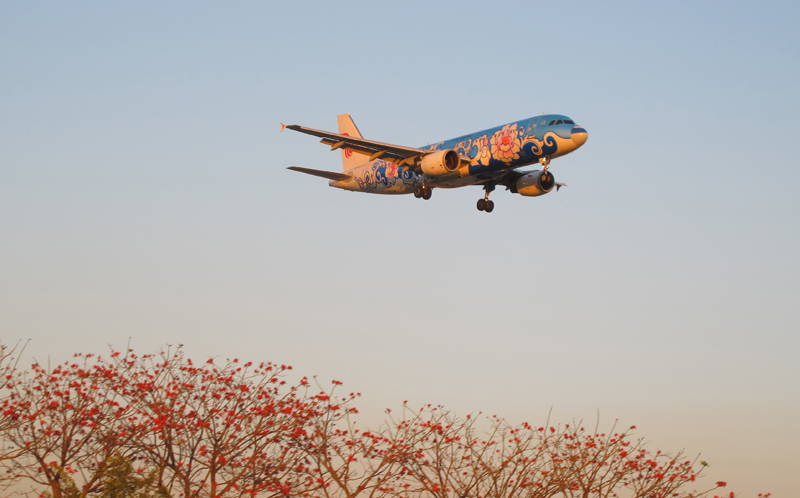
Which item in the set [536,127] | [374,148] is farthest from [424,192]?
[536,127]

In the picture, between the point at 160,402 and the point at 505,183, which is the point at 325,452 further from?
the point at 505,183

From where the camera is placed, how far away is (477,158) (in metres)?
34.4

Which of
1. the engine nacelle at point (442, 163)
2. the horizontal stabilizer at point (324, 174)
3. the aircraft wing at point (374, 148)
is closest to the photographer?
the aircraft wing at point (374, 148)

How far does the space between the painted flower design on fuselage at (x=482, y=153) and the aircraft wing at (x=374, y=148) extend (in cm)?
47

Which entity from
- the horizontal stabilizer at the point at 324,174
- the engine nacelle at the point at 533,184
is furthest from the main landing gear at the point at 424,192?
the horizontal stabilizer at the point at 324,174

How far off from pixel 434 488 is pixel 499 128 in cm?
1943

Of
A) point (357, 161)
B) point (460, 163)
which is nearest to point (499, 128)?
point (460, 163)

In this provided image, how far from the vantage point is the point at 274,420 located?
62.7ft

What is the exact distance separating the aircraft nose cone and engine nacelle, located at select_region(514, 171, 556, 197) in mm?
5313

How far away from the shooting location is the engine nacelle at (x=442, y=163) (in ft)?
113

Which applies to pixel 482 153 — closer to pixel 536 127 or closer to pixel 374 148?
pixel 536 127

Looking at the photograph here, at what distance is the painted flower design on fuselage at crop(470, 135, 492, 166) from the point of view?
33906 mm

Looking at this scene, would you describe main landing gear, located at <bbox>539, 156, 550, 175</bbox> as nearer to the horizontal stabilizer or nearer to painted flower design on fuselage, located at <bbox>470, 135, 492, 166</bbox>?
painted flower design on fuselage, located at <bbox>470, 135, 492, 166</bbox>

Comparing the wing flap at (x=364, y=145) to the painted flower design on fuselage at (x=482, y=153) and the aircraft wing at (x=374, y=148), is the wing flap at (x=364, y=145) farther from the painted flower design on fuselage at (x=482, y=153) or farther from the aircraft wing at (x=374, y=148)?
the painted flower design on fuselage at (x=482, y=153)
